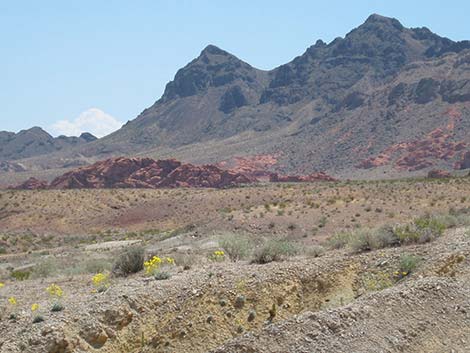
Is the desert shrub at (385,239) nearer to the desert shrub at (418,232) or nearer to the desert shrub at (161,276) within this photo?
the desert shrub at (418,232)

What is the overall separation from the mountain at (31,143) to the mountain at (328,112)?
71.6 feet

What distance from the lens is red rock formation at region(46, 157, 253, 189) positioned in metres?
76.2

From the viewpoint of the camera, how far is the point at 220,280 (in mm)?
11023

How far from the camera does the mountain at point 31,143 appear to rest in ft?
598

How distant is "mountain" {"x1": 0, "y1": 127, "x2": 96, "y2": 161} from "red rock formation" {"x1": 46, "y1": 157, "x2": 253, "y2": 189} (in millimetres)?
103934

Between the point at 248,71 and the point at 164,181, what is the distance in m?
112

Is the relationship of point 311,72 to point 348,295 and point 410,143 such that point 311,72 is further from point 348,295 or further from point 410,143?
point 348,295

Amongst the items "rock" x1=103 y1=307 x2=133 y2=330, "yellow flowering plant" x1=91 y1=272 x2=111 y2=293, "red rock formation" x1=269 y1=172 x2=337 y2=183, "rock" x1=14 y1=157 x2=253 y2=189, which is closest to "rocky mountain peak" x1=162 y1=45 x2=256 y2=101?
"rock" x1=14 y1=157 x2=253 y2=189

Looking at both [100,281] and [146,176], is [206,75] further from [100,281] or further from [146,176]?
[100,281]

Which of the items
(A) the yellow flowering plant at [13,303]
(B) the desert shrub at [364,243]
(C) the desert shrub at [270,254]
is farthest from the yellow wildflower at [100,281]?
(B) the desert shrub at [364,243]

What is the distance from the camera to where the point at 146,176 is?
78875 mm

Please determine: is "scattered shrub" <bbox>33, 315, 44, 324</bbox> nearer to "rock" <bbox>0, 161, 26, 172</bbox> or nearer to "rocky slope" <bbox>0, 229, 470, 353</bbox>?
"rocky slope" <bbox>0, 229, 470, 353</bbox>

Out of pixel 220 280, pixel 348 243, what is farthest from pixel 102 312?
pixel 348 243

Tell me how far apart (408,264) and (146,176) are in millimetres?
69039
